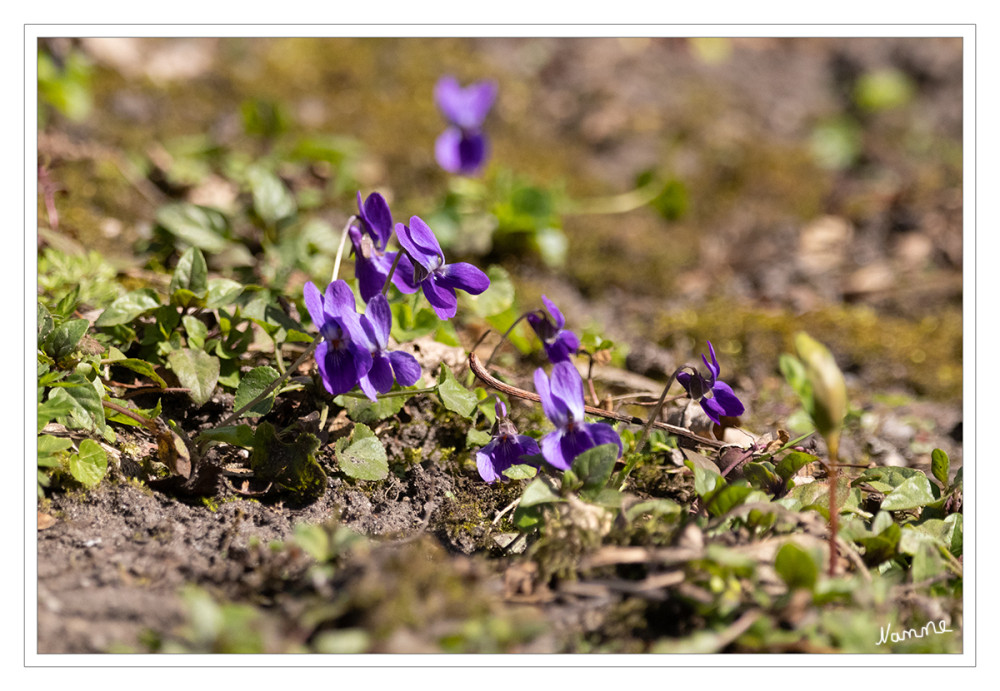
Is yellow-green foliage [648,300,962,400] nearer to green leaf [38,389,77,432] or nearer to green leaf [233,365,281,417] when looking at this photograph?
green leaf [233,365,281,417]

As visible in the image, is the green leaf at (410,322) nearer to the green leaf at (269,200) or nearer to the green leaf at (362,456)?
the green leaf at (362,456)

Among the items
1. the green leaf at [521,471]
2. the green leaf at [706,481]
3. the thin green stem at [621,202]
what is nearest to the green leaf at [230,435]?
the green leaf at [521,471]

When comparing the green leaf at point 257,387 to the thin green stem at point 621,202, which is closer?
the green leaf at point 257,387

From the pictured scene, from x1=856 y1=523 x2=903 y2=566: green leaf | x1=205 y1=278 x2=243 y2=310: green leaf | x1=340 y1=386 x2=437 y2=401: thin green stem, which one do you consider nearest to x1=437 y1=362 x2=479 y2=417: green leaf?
x1=340 y1=386 x2=437 y2=401: thin green stem

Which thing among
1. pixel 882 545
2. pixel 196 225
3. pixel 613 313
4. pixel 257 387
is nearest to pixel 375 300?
pixel 257 387
